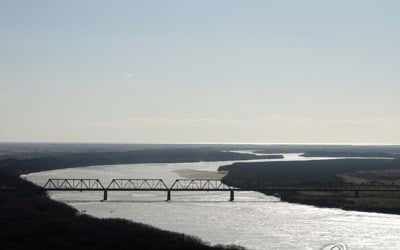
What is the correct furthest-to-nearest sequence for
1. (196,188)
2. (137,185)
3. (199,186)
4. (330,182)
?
(199,186) < (330,182) < (137,185) < (196,188)

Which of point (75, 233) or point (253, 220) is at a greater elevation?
point (75, 233)

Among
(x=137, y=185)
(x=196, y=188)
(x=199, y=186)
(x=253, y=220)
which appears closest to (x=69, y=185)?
(x=137, y=185)

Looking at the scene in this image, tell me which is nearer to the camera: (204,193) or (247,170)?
(204,193)

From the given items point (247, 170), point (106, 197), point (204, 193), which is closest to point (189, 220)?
point (106, 197)

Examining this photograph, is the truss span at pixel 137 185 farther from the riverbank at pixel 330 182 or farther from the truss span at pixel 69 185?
the riverbank at pixel 330 182

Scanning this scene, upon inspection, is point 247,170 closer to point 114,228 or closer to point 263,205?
point 263,205

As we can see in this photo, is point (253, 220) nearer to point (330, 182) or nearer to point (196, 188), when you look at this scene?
point (196, 188)

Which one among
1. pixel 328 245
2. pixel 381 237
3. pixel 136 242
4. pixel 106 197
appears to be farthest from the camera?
pixel 106 197
